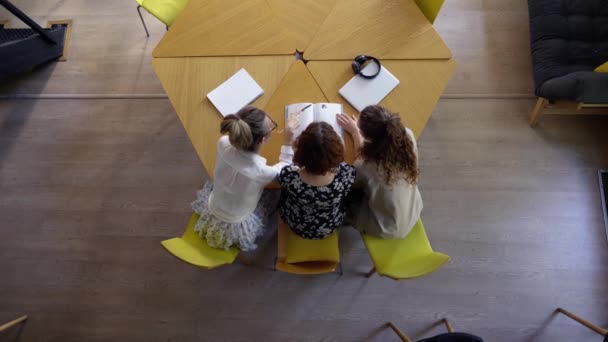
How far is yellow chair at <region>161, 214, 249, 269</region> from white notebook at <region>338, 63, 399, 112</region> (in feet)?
3.10

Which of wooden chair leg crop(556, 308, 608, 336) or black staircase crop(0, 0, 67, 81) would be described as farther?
black staircase crop(0, 0, 67, 81)

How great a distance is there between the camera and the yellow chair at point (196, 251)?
4.83ft

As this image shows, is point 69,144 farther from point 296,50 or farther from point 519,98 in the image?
point 519,98

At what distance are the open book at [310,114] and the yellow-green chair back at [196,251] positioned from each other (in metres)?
0.66

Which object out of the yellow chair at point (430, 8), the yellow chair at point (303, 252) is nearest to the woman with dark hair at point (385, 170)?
the yellow chair at point (303, 252)

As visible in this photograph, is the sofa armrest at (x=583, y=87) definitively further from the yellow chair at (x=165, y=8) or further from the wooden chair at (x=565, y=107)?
the yellow chair at (x=165, y=8)

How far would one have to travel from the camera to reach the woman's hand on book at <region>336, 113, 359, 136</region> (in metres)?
1.73

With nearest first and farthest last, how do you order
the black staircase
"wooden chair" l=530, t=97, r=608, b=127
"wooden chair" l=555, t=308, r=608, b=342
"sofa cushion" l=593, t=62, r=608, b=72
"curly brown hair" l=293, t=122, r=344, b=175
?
"curly brown hair" l=293, t=122, r=344, b=175, "wooden chair" l=555, t=308, r=608, b=342, "sofa cushion" l=593, t=62, r=608, b=72, "wooden chair" l=530, t=97, r=608, b=127, the black staircase

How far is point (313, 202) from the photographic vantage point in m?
A: 1.56

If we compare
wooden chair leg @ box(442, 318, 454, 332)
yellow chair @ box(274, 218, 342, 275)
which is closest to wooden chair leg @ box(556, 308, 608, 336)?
wooden chair leg @ box(442, 318, 454, 332)

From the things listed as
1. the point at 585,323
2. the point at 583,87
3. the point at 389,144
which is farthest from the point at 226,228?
the point at 583,87

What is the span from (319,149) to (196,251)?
2.33 feet

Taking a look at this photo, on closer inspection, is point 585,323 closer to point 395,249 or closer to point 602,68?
point 395,249

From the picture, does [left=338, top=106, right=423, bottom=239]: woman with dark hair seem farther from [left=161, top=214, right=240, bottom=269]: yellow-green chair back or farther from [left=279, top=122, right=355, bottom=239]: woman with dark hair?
[left=161, top=214, right=240, bottom=269]: yellow-green chair back
